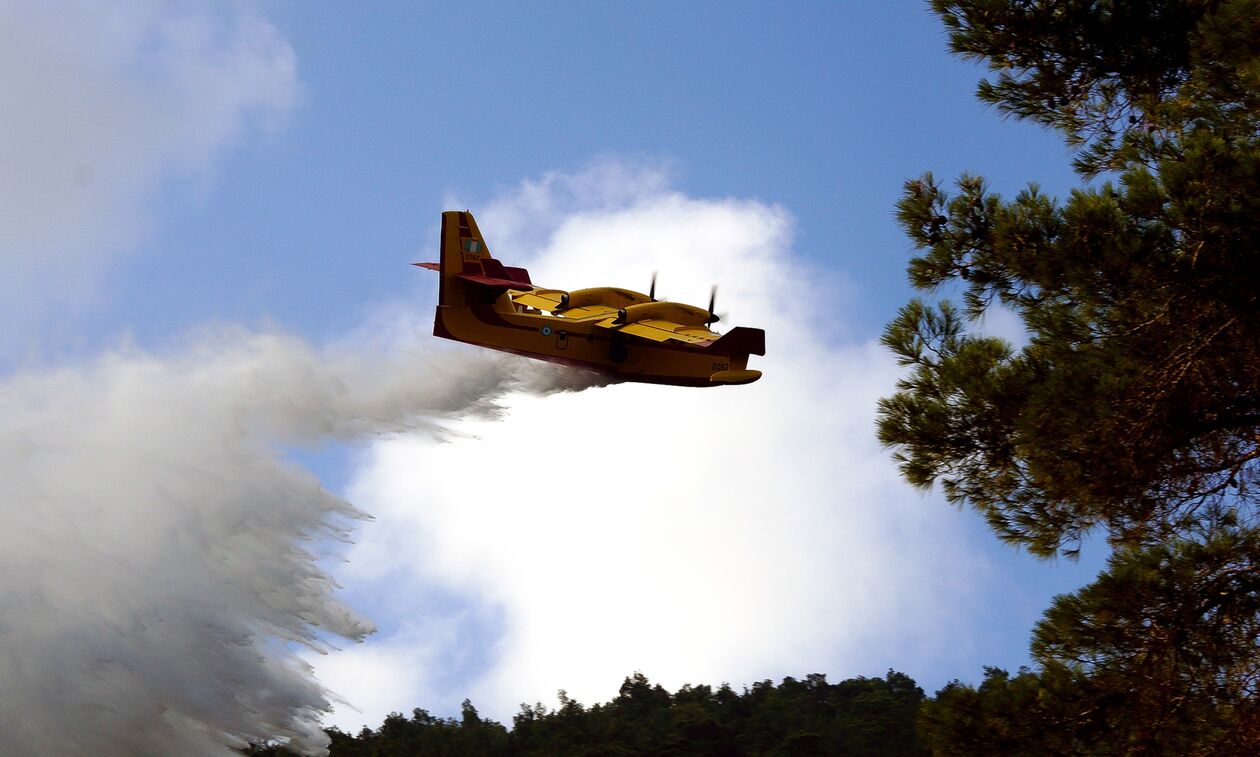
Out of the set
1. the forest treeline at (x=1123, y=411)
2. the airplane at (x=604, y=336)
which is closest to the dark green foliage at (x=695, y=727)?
the airplane at (x=604, y=336)

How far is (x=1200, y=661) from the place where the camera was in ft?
42.8

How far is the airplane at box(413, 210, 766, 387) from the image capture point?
30.2 metres

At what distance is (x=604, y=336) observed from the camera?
30266 millimetres

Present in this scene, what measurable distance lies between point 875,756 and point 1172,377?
3791 centimetres

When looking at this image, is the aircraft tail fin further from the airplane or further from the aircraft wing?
the aircraft wing

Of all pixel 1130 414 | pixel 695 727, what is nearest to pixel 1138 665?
pixel 1130 414

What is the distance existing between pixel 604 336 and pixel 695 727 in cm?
2572

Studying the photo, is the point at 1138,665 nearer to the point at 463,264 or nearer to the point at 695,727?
the point at 463,264

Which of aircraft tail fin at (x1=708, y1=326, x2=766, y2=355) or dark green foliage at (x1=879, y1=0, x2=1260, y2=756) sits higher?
aircraft tail fin at (x1=708, y1=326, x2=766, y2=355)

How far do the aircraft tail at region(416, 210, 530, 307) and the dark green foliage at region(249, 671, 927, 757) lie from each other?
77.7 ft

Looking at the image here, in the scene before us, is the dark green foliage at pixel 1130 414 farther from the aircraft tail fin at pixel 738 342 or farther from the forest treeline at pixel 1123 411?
the aircraft tail fin at pixel 738 342

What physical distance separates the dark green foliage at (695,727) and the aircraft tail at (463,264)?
77.7 ft

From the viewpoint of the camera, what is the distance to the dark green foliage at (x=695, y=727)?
4928cm

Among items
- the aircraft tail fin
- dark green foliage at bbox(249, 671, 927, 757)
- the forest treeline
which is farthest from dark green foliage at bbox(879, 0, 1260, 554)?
dark green foliage at bbox(249, 671, 927, 757)
